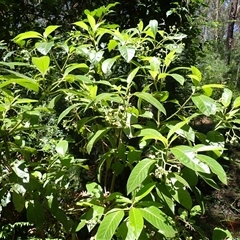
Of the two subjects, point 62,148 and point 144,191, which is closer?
point 144,191

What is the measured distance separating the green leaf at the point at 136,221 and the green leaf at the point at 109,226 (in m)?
0.03

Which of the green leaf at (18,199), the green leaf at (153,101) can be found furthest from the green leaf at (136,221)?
the green leaf at (18,199)

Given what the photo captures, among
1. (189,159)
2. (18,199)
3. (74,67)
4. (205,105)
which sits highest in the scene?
(74,67)

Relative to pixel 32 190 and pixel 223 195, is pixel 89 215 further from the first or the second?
pixel 223 195

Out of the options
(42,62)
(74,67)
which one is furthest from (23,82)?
(74,67)

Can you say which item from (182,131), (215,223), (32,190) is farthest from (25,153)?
(215,223)

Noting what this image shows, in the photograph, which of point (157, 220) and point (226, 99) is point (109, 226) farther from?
point (226, 99)

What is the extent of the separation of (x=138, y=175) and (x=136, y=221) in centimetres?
12

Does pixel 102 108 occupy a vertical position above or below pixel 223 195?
above

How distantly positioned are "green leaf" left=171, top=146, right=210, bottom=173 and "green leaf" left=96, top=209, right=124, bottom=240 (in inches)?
9.1

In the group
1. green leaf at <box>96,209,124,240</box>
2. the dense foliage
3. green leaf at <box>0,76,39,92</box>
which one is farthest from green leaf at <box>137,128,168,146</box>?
green leaf at <box>0,76,39,92</box>

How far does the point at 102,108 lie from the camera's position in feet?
3.75

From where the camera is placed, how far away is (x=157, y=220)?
93 cm

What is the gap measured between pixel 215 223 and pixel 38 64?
2924mm
